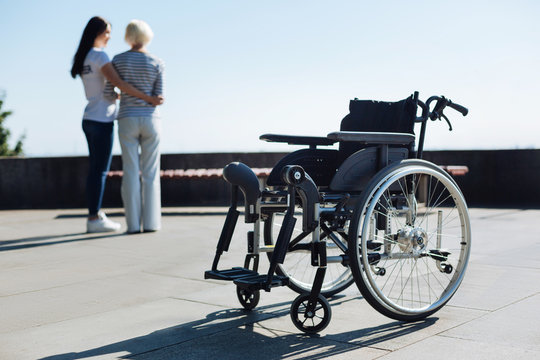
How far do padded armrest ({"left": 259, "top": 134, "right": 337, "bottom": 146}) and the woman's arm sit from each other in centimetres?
304

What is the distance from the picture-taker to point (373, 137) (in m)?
3.19

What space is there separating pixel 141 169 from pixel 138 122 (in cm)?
48

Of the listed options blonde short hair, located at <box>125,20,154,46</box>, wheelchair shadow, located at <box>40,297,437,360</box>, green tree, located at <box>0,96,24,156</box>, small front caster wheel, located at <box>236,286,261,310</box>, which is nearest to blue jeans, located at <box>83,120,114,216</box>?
blonde short hair, located at <box>125,20,154,46</box>

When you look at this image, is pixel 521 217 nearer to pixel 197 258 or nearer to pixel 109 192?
pixel 197 258

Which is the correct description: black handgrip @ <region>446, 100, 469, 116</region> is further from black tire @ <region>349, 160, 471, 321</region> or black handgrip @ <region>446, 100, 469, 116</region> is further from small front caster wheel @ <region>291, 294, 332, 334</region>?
small front caster wheel @ <region>291, 294, 332, 334</region>

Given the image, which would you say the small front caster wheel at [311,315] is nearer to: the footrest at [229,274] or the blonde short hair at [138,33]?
the footrest at [229,274]

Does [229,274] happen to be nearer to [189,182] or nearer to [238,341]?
[238,341]

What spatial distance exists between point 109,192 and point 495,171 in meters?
5.95

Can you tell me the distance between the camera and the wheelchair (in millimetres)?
2967

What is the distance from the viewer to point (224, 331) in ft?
9.97

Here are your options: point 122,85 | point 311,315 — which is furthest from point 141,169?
point 311,315

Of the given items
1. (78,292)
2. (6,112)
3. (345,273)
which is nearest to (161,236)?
(78,292)

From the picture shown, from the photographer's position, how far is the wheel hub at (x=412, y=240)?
3.34 m

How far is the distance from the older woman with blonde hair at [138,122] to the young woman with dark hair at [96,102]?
0.36 feet
